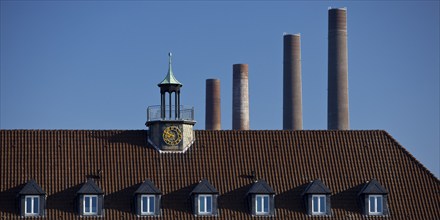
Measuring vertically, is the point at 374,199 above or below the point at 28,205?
above

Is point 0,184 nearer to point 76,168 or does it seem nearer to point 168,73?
point 76,168

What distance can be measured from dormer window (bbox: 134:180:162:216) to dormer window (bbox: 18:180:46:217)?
6.42m

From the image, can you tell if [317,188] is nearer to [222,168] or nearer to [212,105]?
[222,168]

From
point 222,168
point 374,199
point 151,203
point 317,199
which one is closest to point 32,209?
point 151,203

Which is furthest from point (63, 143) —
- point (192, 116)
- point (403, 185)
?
point (403, 185)

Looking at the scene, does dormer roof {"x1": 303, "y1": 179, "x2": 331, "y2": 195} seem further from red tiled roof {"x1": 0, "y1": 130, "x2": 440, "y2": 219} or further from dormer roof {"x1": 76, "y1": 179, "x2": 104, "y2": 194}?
dormer roof {"x1": 76, "y1": 179, "x2": 104, "y2": 194}

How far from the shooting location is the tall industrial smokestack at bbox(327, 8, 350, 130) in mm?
173750

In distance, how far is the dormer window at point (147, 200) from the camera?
97.4 meters

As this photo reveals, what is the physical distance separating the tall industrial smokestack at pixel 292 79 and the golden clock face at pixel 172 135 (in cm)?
7989

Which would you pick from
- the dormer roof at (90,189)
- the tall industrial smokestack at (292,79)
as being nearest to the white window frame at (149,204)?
the dormer roof at (90,189)

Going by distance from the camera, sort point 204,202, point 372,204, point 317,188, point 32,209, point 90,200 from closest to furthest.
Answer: point 32,209 < point 90,200 < point 204,202 < point 317,188 < point 372,204

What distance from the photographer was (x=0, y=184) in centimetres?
9756

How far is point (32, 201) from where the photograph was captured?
3797 inches

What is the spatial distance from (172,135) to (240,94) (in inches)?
3351
